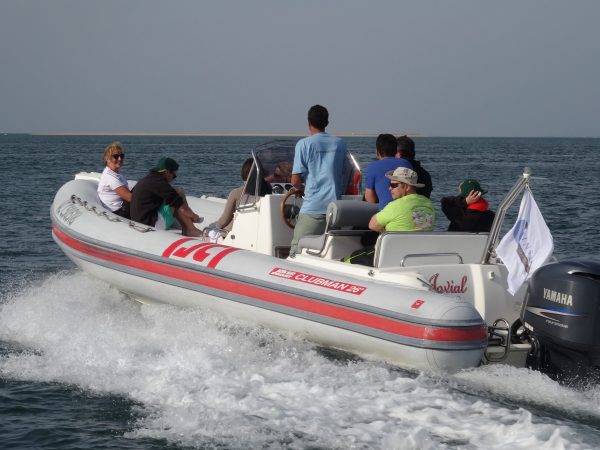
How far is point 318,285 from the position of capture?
19.6 ft

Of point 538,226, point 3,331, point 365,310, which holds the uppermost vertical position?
point 538,226

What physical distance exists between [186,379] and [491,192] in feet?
62.3

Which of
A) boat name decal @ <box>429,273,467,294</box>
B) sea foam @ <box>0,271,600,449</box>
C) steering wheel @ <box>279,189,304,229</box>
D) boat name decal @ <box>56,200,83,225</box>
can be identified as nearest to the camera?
sea foam @ <box>0,271,600,449</box>

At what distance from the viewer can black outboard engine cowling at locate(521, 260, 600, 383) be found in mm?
5188

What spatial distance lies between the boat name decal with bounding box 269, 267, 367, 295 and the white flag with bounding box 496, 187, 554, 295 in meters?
0.94

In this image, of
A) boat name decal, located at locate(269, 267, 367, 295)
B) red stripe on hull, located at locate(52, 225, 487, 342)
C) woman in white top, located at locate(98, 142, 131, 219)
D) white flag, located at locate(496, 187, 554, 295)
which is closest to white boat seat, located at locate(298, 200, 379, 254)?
boat name decal, located at locate(269, 267, 367, 295)

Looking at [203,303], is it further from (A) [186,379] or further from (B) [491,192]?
(B) [491,192]

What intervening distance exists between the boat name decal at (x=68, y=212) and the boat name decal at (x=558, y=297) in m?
4.60

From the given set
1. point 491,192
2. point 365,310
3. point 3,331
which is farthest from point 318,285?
point 491,192

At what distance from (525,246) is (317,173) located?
66.0 inches

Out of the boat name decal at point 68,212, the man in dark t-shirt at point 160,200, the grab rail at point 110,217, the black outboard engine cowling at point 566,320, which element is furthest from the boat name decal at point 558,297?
the boat name decal at point 68,212

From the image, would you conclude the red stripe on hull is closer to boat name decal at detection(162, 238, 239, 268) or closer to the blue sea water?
boat name decal at detection(162, 238, 239, 268)

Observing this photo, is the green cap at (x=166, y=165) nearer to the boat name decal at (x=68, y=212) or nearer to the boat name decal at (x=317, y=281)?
the boat name decal at (x=68, y=212)

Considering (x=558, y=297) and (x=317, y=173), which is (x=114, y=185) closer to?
(x=317, y=173)
